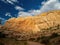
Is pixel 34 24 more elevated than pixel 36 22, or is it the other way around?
pixel 36 22

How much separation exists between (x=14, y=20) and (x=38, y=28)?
15544 mm

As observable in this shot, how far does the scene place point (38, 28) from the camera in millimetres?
71125

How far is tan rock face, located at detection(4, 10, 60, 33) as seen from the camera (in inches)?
2796

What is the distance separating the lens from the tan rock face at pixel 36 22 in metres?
71.0

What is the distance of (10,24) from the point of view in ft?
265

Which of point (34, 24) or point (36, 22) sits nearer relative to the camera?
point (36, 22)

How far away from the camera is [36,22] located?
74.5 metres

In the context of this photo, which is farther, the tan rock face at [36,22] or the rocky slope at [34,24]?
the tan rock face at [36,22]

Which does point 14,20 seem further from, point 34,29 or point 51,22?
point 51,22

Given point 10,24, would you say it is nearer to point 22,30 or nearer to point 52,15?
point 22,30

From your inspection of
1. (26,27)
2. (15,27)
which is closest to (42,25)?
(26,27)

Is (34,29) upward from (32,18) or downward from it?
downward

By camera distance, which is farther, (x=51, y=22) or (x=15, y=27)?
(x=15, y=27)

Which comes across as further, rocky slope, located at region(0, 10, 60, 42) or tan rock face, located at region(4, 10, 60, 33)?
tan rock face, located at region(4, 10, 60, 33)
